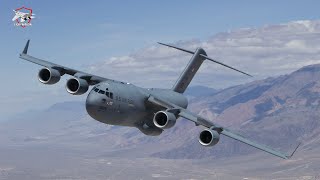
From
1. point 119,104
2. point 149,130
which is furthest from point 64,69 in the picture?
point 149,130

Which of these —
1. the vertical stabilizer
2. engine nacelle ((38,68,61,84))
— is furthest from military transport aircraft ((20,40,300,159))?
the vertical stabilizer

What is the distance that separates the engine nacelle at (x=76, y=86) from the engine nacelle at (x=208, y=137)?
13.7 meters

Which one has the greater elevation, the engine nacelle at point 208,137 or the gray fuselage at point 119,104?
the gray fuselage at point 119,104

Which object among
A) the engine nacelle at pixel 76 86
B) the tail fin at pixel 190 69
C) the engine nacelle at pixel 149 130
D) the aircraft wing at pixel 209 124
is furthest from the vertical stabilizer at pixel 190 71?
the engine nacelle at pixel 76 86

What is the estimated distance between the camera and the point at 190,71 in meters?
74.1

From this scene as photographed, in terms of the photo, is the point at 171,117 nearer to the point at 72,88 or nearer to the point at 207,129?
the point at 207,129

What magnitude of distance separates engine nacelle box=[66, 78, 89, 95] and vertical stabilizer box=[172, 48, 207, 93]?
19.4 meters

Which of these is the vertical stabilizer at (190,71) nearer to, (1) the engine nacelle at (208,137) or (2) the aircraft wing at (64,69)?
(2) the aircraft wing at (64,69)

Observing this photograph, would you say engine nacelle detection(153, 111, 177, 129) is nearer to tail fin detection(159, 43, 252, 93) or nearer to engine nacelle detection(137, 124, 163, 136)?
engine nacelle detection(137, 124, 163, 136)

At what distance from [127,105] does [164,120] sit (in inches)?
180

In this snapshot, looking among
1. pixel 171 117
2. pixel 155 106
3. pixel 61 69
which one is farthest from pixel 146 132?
pixel 61 69

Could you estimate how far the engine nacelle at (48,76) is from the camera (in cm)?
5606

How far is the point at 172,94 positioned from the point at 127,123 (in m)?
11.8

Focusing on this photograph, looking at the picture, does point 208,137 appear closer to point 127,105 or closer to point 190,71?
point 127,105
